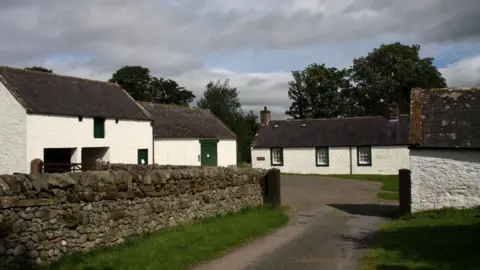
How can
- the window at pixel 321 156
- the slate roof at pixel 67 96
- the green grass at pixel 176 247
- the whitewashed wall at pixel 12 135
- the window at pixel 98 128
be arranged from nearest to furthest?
the green grass at pixel 176 247
the whitewashed wall at pixel 12 135
the slate roof at pixel 67 96
the window at pixel 98 128
the window at pixel 321 156

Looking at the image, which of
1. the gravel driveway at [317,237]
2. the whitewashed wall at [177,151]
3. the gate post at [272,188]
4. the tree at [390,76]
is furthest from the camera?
the tree at [390,76]

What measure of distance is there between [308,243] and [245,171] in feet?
19.5

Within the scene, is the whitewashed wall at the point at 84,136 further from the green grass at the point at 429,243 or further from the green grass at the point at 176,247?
the green grass at the point at 429,243

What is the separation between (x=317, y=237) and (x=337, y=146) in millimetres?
31266

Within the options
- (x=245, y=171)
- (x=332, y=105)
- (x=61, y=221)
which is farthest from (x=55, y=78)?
(x=332, y=105)

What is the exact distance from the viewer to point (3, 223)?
7703 millimetres

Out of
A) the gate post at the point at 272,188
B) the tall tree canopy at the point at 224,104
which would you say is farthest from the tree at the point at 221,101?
the gate post at the point at 272,188

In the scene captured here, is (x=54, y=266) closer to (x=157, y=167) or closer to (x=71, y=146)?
(x=157, y=167)

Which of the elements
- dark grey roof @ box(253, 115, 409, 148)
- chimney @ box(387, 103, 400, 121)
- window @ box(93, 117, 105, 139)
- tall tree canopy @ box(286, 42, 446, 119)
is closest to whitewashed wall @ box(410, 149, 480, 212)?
window @ box(93, 117, 105, 139)

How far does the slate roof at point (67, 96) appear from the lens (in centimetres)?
2625

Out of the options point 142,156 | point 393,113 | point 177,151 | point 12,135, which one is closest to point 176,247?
point 12,135

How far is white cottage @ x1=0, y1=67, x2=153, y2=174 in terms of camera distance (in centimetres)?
2525

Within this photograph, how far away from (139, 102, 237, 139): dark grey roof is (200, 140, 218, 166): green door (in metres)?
0.57

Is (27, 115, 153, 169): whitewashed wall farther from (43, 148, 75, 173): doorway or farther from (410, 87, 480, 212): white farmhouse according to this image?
(410, 87, 480, 212): white farmhouse
